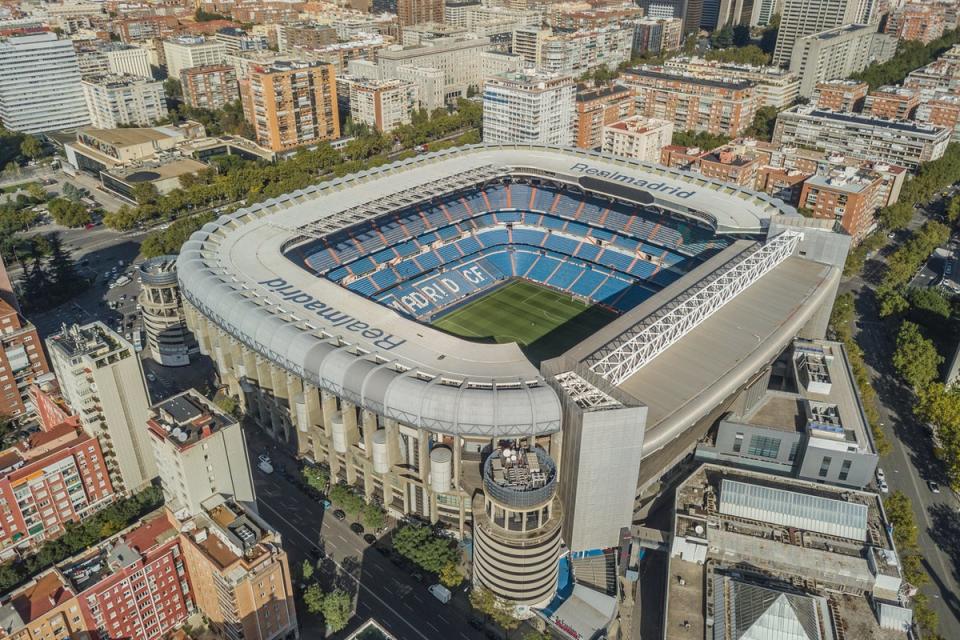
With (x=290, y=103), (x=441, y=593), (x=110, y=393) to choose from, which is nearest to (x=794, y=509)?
(x=441, y=593)

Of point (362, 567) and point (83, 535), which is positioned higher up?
point (83, 535)

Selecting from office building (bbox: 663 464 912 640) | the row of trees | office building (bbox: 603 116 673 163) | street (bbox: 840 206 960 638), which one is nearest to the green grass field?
office building (bbox: 663 464 912 640)

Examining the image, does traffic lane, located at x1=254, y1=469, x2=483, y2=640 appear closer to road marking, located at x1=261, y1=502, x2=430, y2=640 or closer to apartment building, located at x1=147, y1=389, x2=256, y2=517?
road marking, located at x1=261, y1=502, x2=430, y2=640

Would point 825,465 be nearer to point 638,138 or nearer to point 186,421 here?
point 186,421

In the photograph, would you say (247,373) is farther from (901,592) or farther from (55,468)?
(901,592)

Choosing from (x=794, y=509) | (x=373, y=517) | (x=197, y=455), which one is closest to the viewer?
(x=197, y=455)

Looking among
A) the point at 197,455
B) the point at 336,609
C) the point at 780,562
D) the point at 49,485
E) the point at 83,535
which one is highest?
the point at 197,455

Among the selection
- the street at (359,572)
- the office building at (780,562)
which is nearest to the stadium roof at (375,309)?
the street at (359,572)
